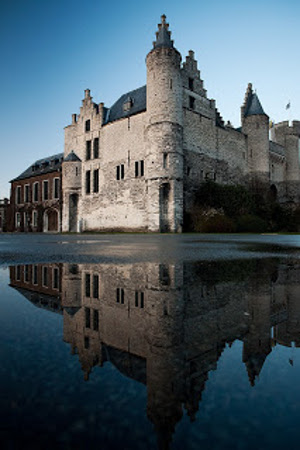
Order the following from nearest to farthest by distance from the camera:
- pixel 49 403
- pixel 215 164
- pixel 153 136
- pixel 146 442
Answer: pixel 146 442 < pixel 49 403 < pixel 153 136 < pixel 215 164

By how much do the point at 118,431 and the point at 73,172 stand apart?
30497 millimetres

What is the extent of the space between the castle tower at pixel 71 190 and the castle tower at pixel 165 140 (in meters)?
10.0

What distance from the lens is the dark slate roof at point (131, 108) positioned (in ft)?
84.3

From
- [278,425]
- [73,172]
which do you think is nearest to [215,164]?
[73,172]

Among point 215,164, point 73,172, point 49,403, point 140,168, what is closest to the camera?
point 49,403

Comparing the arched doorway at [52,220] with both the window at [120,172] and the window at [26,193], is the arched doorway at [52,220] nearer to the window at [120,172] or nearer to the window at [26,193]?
the window at [26,193]

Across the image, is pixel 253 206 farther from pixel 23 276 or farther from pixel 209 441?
pixel 209 441

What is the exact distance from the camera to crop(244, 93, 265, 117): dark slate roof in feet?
103

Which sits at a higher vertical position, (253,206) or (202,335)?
(253,206)

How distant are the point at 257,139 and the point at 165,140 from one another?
13591 mm

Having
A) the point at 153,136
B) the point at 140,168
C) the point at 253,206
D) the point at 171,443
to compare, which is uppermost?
the point at 153,136

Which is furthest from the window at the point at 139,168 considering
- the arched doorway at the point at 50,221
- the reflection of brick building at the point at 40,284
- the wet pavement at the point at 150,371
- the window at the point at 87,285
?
the wet pavement at the point at 150,371

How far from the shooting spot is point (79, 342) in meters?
1.22

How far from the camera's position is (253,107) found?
104 feet
